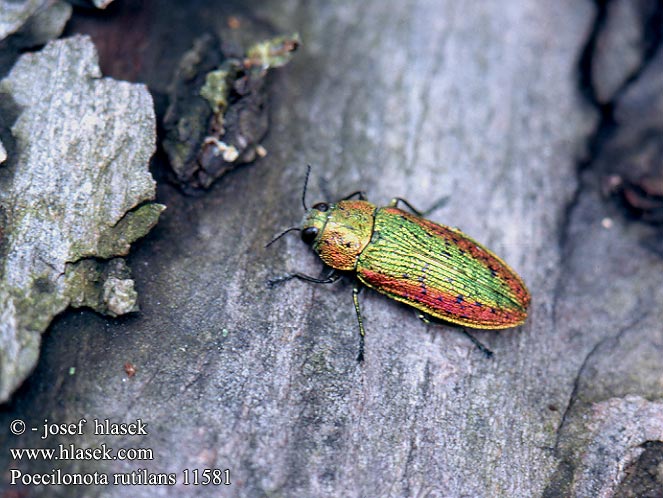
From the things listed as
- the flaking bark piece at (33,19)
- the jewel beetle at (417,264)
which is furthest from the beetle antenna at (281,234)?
the flaking bark piece at (33,19)

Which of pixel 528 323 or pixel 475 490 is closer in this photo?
pixel 475 490

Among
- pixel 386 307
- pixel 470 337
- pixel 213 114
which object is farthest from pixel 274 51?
pixel 470 337

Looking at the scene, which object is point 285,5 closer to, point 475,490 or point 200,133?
point 200,133

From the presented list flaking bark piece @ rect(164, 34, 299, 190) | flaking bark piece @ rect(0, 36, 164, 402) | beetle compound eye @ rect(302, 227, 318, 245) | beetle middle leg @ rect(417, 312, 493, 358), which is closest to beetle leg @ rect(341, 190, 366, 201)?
beetle compound eye @ rect(302, 227, 318, 245)

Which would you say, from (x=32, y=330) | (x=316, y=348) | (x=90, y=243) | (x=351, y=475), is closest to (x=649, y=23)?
(x=316, y=348)

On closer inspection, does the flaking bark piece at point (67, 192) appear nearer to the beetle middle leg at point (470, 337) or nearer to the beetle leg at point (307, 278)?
the beetle leg at point (307, 278)

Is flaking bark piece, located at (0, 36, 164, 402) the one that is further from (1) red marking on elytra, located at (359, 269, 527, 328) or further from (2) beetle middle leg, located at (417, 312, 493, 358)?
(2) beetle middle leg, located at (417, 312, 493, 358)

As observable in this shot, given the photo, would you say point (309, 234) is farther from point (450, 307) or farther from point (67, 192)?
point (67, 192)
